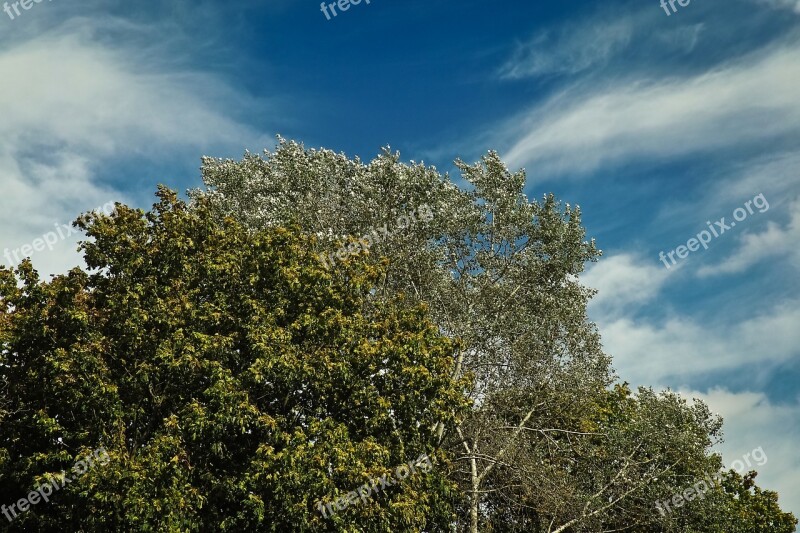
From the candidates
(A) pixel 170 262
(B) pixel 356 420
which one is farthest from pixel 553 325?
(A) pixel 170 262

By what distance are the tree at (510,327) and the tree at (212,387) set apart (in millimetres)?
5015

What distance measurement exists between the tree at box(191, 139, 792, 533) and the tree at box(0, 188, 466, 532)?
501 cm

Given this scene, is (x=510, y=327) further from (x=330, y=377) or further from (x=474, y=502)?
(x=330, y=377)

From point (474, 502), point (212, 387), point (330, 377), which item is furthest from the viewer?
point (474, 502)

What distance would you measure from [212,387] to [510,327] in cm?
1387

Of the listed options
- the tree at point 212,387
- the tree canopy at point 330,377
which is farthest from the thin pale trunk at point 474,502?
the tree at point 212,387

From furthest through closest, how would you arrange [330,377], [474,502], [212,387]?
1. [474,502]
2. [330,377]
3. [212,387]

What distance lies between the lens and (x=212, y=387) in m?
22.2

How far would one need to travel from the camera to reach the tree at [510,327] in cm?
3133

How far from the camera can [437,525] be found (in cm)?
2688

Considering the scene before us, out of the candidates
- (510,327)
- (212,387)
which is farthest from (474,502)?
(212,387)

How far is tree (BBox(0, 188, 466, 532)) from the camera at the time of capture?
851 inches

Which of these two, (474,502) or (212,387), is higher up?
(212,387)

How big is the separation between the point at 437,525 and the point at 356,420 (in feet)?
18.2
